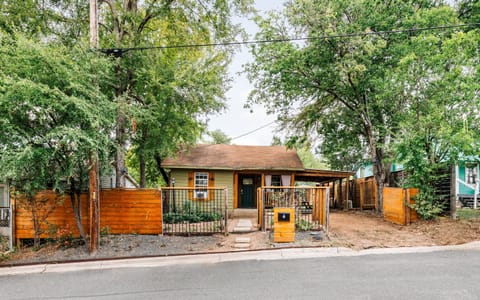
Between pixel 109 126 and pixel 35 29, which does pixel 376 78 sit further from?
pixel 35 29

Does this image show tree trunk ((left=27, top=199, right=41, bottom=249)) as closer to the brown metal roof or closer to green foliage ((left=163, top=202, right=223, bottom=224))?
green foliage ((left=163, top=202, right=223, bottom=224))

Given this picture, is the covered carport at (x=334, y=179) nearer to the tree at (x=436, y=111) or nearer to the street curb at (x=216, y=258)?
the tree at (x=436, y=111)

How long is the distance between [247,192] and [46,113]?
10.8 meters

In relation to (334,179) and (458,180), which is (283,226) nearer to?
(334,179)

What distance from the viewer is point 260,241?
24.2 ft

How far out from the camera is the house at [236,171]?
13344 mm

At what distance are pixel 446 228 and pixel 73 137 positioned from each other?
10155 mm

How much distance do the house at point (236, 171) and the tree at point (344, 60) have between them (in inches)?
116

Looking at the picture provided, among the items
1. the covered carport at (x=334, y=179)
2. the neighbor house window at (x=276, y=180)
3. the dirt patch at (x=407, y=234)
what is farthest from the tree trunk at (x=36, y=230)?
the covered carport at (x=334, y=179)

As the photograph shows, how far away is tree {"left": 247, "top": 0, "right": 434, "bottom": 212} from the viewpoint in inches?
411

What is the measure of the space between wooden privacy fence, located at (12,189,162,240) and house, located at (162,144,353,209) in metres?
4.85

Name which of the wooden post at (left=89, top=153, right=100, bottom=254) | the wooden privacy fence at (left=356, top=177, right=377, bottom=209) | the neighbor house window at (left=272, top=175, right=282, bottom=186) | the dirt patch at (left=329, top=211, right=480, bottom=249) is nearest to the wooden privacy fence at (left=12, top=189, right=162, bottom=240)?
the wooden post at (left=89, top=153, right=100, bottom=254)

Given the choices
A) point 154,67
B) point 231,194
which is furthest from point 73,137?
point 231,194

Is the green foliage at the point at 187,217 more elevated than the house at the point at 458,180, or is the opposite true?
the house at the point at 458,180
